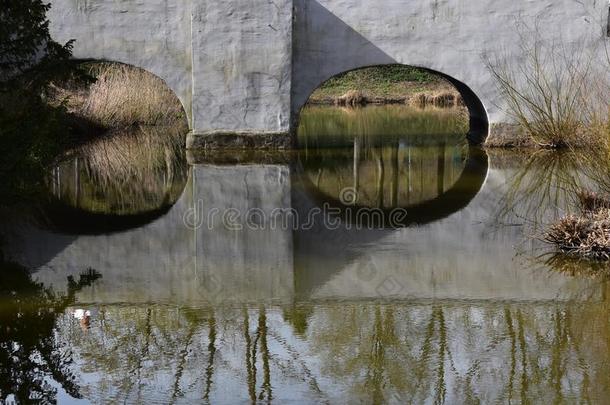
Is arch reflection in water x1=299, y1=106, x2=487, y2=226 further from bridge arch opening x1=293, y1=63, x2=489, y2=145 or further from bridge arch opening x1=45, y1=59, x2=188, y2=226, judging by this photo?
bridge arch opening x1=293, y1=63, x2=489, y2=145

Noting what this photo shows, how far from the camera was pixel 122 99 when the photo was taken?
19.9m

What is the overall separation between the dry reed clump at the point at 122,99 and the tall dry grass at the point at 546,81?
8.21 metres

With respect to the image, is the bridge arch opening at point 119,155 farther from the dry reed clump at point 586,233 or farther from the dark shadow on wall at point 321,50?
the dry reed clump at point 586,233

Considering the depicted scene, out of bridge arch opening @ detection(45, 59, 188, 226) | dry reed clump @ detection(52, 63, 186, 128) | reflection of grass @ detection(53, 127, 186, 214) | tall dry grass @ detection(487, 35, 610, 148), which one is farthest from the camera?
dry reed clump @ detection(52, 63, 186, 128)

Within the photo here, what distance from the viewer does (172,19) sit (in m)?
15.5

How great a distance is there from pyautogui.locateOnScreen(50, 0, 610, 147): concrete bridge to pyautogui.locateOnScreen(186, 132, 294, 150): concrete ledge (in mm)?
18

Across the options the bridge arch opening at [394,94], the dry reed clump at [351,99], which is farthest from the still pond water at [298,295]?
the dry reed clump at [351,99]

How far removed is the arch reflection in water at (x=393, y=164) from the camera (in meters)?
11.1

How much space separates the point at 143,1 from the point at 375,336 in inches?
441

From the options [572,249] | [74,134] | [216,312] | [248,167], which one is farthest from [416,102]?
[216,312]

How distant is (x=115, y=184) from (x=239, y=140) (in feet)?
11.2

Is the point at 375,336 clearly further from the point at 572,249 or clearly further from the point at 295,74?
the point at 295,74

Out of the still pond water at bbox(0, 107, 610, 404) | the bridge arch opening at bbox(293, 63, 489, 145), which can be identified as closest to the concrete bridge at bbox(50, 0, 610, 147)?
the still pond water at bbox(0, 107, 610, 404)

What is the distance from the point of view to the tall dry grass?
15.4 meters
